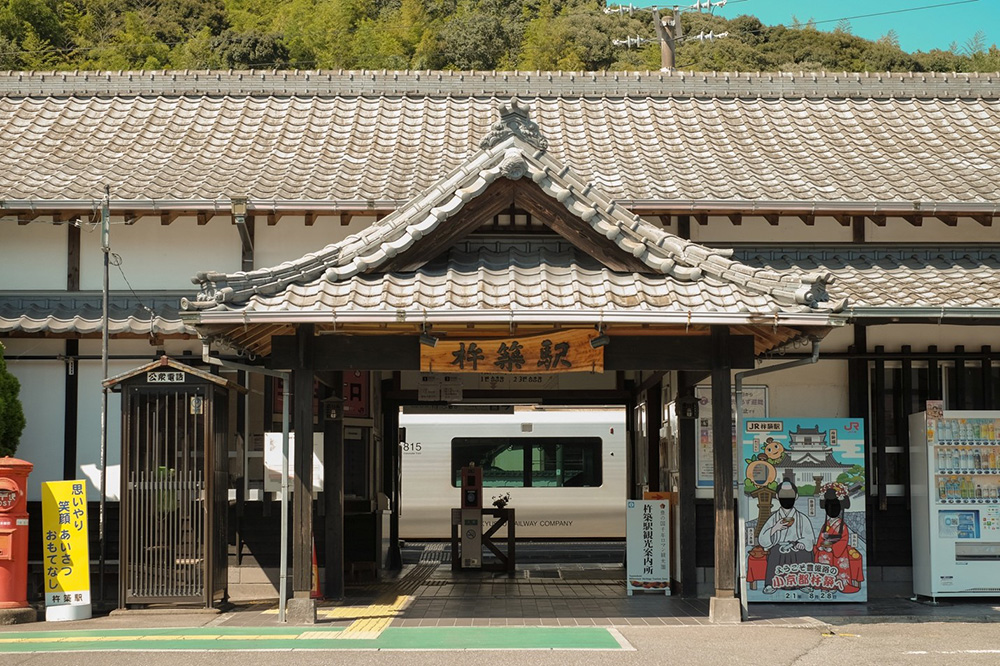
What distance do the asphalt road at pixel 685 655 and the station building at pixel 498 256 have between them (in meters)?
1.26

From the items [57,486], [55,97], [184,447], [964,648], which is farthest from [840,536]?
[55,97]

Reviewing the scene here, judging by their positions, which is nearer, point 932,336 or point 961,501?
point 961,501

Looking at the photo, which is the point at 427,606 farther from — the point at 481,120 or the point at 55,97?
the point at 55,97

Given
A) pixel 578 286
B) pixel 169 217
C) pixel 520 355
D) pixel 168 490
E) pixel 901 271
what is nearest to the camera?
pixel 578 286

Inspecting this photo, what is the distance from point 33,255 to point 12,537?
3960 millimetres

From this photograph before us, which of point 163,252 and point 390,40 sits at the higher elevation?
point 390,40

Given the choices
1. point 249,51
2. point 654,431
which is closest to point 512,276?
point 654,431

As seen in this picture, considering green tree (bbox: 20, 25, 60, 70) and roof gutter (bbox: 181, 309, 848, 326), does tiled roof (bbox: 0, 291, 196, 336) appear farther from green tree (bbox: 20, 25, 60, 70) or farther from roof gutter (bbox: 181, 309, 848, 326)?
green tree (bbox: 20, 25, 60, 70)

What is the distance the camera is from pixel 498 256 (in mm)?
10852

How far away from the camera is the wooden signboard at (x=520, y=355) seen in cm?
1013

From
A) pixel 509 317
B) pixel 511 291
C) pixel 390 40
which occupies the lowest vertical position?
pixel 509 317

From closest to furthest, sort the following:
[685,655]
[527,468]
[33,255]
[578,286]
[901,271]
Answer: [685,655], [578,286], [901,271], [33,255], [527,468]

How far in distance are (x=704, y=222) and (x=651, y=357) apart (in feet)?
12.2

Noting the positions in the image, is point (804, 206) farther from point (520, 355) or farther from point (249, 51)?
point (249, 51)
